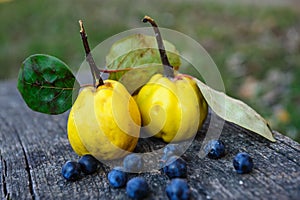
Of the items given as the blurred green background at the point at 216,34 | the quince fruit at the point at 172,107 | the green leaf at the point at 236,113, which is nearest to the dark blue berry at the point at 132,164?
the quince fruit at the point at 172,107

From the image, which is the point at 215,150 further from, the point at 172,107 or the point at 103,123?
the point at 103,123

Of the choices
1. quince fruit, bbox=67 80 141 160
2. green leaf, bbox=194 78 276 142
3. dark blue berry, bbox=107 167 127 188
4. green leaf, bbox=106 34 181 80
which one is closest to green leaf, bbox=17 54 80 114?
quince fruit, bbox=67 80 141 160

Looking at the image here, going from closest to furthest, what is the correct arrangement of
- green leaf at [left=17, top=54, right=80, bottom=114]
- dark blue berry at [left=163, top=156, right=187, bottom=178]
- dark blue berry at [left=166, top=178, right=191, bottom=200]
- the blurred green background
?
dark blue berry at [left=166, top=178, right=191, bottom=200] < dark blue berry at [left=163, top=156, right=187, bottom=178] < green leaf at [left=17, top=54, right=80, bottom=114] < the blurred green background

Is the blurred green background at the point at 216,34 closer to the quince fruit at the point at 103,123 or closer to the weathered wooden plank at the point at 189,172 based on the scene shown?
the weathered wooden plank at the point at 189,172

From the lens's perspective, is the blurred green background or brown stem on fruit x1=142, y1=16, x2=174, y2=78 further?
the blurred green background

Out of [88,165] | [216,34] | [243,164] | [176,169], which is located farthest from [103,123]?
[216,34]

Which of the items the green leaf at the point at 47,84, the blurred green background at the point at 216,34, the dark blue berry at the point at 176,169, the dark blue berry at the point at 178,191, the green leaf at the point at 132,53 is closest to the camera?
the dark blue berry at the point at 178,191

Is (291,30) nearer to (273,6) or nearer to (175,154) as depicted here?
(273,6)

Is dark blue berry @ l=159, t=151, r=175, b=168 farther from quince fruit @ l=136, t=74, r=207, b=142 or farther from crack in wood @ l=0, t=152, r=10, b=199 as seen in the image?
crack in wood @ l=0, t=152, r=10, b=199
